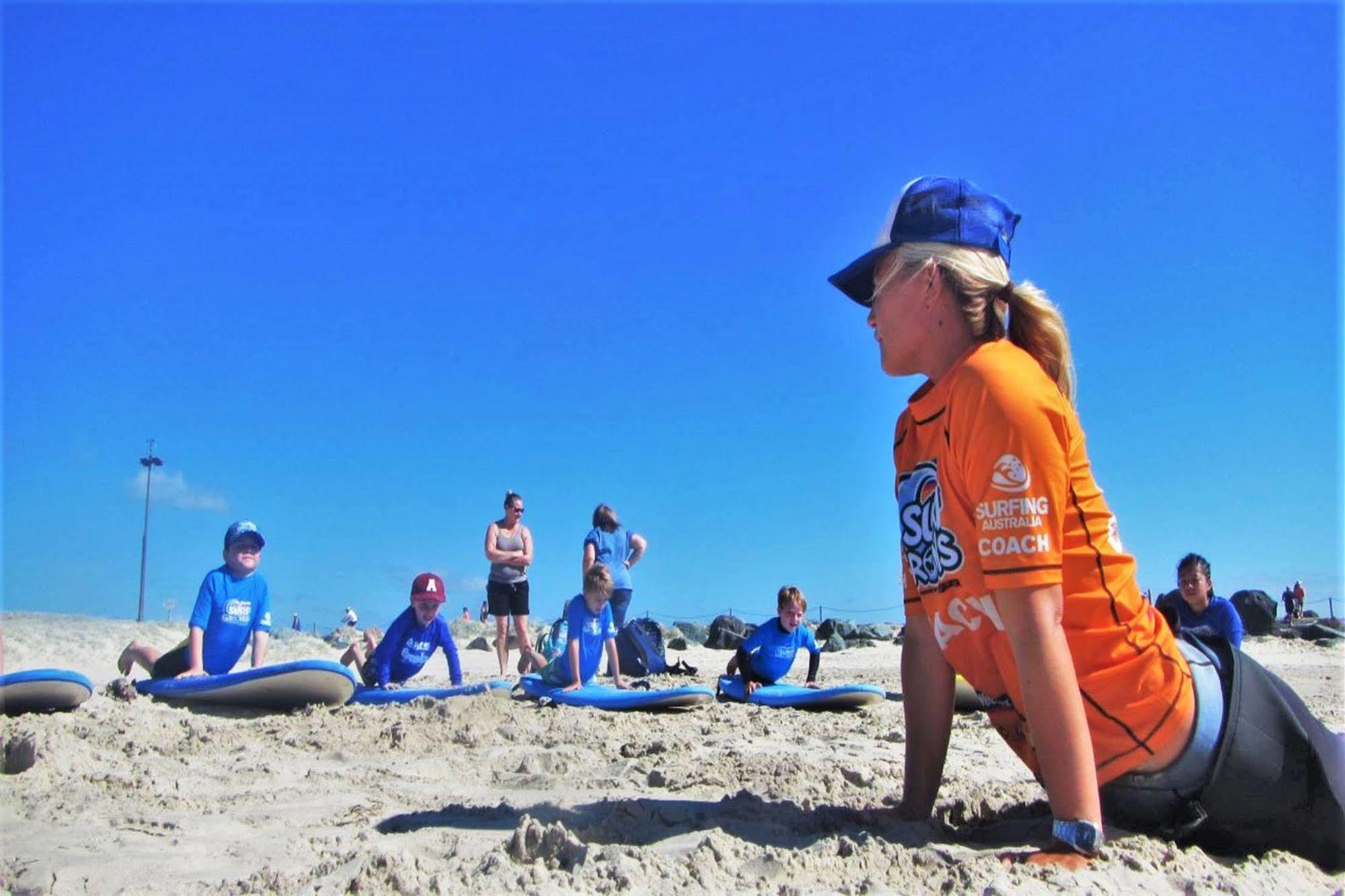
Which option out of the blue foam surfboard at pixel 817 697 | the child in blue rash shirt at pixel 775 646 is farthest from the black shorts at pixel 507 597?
the blue foam surfboard at pixel 817 697

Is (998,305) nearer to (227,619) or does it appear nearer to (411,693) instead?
(411,693)

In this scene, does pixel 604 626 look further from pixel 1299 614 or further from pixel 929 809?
pixel 1299 614

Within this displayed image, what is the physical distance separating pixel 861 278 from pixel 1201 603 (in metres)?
5.92

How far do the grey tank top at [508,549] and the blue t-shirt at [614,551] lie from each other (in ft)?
2.01

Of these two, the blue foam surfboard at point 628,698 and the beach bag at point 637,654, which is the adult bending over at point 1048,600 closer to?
the blue foam surfboard at point 628,698

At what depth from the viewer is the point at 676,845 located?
7.39ft

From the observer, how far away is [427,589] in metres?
7.73

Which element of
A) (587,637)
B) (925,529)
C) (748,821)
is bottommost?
(748,821)

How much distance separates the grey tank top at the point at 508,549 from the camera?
29.8 ft

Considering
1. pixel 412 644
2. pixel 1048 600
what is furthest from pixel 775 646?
pixel 1048 600

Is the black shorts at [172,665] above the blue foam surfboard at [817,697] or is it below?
above

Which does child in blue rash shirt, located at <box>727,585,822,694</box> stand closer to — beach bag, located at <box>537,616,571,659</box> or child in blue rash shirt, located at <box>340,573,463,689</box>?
beach bag, located at <box>537,616,571,659</box>

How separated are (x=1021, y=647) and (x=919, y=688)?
0.67 m

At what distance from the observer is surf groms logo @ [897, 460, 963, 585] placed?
2.21m
